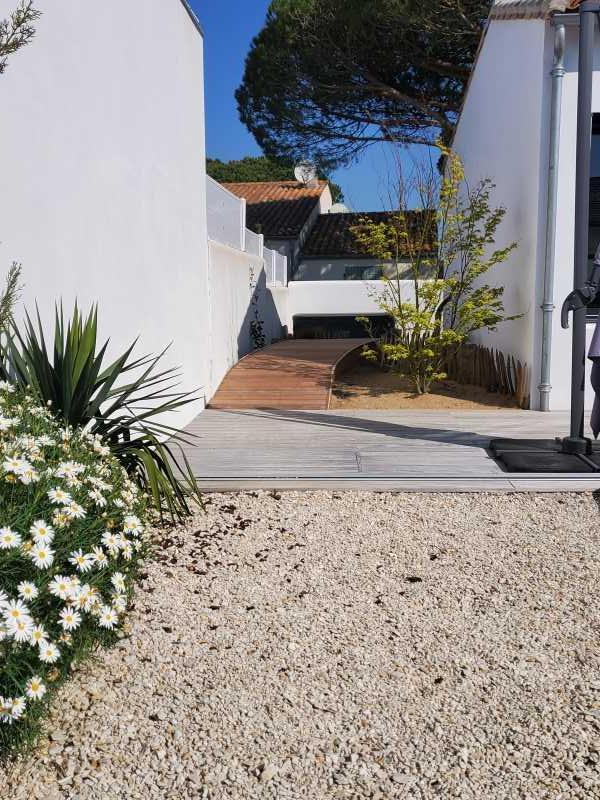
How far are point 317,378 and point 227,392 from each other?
1.24m

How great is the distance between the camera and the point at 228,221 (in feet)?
35.5

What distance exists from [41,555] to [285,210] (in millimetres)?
26109

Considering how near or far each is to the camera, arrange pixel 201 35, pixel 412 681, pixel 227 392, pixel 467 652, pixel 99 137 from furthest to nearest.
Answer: pixel 227 392, pixel 201 35, pixel 99 137, pixel 467 652, pixel 412 681

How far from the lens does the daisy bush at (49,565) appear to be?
2.21 m

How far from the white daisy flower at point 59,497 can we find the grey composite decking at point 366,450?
2597mm

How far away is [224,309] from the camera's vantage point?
1015cm

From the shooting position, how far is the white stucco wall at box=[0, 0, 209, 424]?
4320 mm

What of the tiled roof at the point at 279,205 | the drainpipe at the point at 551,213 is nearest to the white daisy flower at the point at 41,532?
the drainpipe at the point at 551,213

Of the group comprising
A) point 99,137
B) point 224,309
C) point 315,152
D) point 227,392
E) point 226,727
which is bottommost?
point 226,727

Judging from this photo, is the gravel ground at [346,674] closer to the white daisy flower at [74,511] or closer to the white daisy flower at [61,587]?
the white daisy flower at [61,587]

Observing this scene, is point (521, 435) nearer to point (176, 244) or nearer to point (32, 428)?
point (176, 244)

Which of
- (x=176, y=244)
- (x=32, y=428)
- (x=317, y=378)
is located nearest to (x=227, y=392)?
(x=317, y=378)

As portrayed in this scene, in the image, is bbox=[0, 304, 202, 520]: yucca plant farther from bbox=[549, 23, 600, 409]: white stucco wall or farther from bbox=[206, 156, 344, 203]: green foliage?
bbox=[206, 156, 344, 203]: green foliage

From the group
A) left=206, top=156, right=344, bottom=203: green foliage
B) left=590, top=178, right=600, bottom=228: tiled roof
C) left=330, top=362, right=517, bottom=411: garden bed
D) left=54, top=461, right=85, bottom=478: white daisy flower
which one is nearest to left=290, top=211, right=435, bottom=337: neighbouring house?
left=330, top=362, right=517, bottom=411: garden bed
